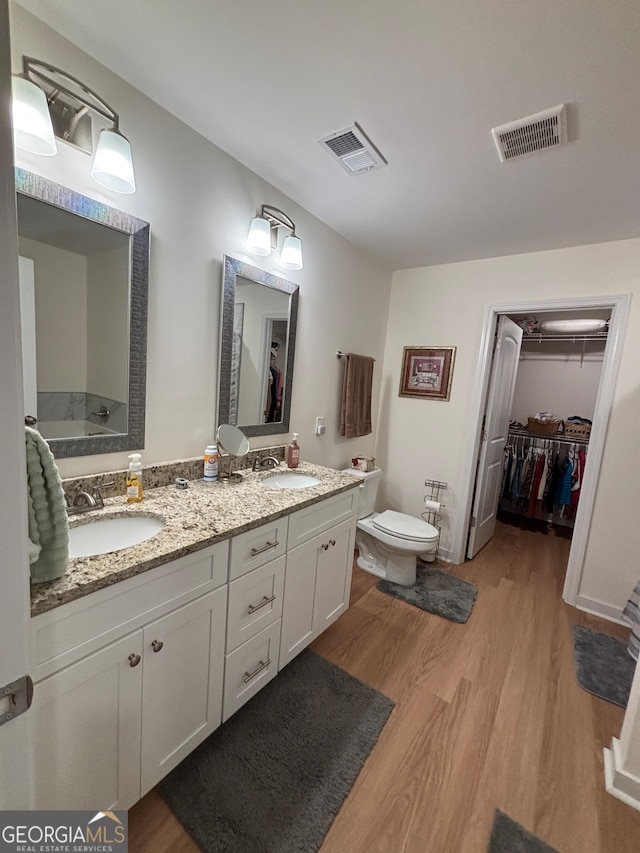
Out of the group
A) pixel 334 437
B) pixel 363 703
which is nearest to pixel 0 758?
pixel 363 703

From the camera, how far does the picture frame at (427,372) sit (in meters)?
2.78

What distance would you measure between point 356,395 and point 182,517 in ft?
5.65

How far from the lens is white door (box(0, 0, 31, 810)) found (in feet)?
1.37

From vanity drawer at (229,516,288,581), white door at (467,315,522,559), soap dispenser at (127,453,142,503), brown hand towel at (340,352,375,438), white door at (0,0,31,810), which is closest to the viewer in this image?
white door at (0,0,31,810)

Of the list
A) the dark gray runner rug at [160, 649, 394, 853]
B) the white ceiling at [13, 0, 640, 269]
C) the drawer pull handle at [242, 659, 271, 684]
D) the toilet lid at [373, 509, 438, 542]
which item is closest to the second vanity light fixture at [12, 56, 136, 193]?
the white ceiling at [13, 0, 640, 269]

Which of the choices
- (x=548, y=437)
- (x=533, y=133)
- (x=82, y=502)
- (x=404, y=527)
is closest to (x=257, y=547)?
(x=82, y=502)

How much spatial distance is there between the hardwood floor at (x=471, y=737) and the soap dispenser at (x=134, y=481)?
3.25 feet

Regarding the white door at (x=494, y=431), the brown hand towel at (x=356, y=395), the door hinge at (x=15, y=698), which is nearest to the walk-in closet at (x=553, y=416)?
the white door at (x=494, y=431)

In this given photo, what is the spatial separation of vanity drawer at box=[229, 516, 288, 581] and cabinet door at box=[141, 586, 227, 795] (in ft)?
0.31

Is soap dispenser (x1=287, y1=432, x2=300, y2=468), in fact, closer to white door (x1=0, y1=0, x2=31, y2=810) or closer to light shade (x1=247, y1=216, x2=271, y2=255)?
light shade (x1=247, y1=216, x2=271, y2=255)

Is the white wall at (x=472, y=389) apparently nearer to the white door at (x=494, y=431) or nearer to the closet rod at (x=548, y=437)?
the white door at (x=494, y=431)

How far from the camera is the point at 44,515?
0.76 metres

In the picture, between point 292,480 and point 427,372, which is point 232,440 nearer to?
point 292,480

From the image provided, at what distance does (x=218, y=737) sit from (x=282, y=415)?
1.51m
